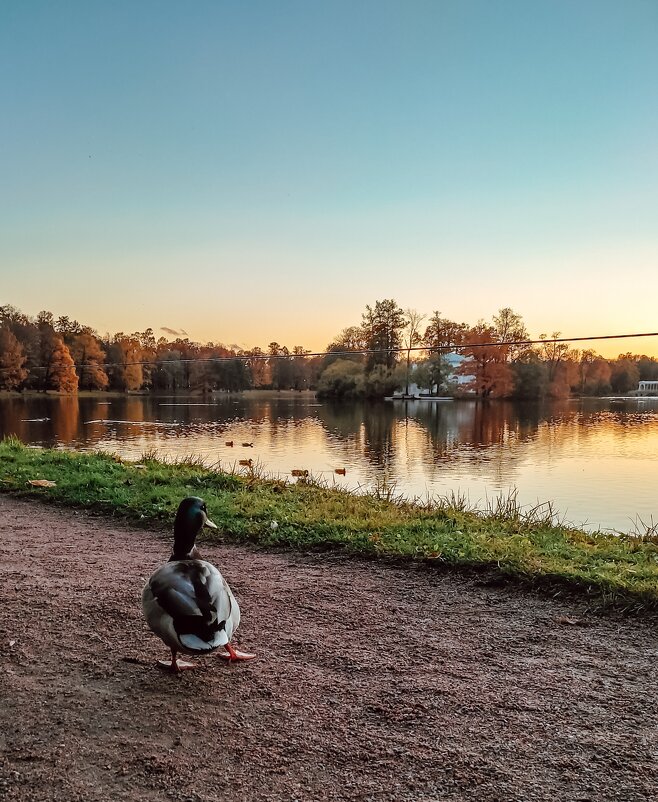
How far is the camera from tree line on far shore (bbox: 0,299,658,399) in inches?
2167

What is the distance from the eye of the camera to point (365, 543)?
573cm

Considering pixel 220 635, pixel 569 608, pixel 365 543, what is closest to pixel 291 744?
pixel 220 635

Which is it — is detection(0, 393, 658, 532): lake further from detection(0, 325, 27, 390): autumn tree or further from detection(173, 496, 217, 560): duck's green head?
detection(0, 325, 27, 390): autumn tree

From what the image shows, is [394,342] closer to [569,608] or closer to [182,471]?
[182,471]

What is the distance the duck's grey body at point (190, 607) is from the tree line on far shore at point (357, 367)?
4391 centimetres

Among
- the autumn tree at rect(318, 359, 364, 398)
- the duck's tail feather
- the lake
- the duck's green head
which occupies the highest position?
the autumn tree at rect(318, 359, 364, 398)

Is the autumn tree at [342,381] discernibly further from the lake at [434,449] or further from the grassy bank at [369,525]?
the grassy bank at [369,525]

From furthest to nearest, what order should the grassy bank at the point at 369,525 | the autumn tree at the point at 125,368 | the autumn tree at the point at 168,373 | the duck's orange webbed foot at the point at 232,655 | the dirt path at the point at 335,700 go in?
1. the autumn tree at the point at 168,373
2. the autumn tree at the point at 125,368
3. the grassy bank at the point at 369,525
4. the duck's orange webbed foot at the point at 232,655
5. the dirt path at the point at 335,700

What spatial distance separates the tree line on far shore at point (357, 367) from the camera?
2167 inches

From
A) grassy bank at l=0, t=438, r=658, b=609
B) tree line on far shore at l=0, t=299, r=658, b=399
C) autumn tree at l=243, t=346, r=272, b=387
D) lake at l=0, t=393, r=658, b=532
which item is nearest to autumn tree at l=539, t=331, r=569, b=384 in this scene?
tree line on far shore at l=0, t=299, r=658, b=399

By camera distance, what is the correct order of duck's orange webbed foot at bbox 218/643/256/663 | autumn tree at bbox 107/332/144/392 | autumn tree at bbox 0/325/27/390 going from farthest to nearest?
autumn tree at bbox 107/332/144/392, autumn tree at bbox 0/325/27/390, duck's orange webbed foot at bbox 218/643/256/663

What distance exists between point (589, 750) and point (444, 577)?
2.35 m

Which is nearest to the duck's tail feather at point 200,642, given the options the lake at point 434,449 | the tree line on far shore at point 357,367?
the lake at point 434,449

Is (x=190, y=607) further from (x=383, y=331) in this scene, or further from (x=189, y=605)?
(x=383, y=331)
